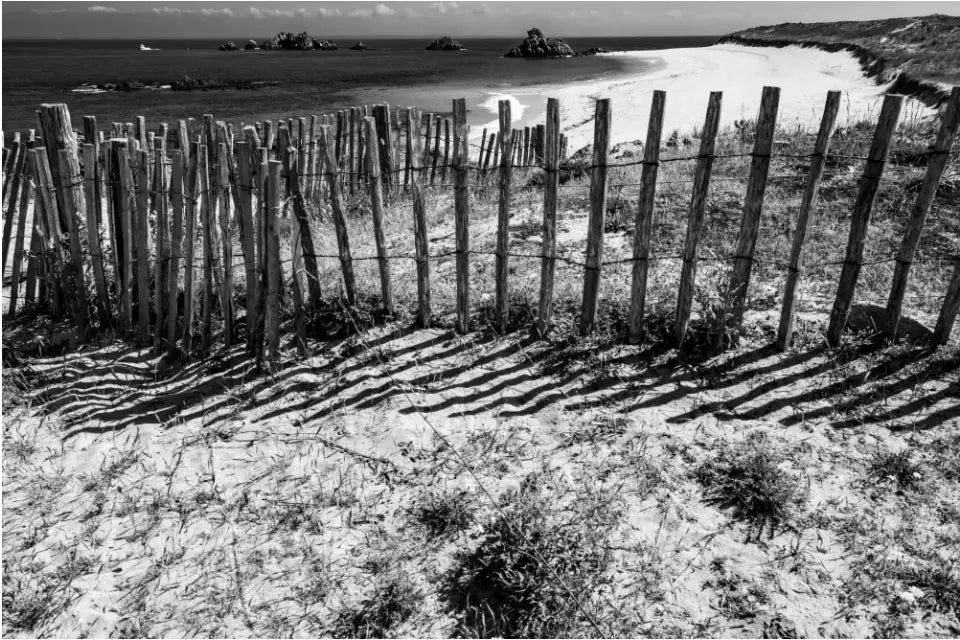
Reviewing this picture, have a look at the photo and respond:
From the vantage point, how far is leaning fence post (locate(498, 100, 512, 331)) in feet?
13.0

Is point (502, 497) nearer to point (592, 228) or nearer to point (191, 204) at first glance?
point (592, 228)

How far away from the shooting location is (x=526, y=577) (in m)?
2.63

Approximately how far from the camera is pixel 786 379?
3910 millimetres

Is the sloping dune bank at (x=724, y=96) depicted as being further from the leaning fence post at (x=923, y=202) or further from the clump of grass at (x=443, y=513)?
the clump of grass at (x=443, y=513)

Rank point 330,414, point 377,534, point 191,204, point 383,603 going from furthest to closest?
point 191,204, point 330,414, point 377,534, point 383,603

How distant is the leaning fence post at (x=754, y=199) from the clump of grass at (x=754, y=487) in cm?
115

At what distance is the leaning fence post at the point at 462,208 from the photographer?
402 cm

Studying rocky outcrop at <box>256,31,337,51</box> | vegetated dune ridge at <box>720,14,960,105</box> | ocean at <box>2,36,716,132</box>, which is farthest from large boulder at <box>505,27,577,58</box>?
rocky outcrop at <box>256,31,337,51</box>

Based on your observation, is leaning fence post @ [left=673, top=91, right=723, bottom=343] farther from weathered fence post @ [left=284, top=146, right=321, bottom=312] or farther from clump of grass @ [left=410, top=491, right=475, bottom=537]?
weathered fence post @ [left=284, top=146, right=321, bottom=312]

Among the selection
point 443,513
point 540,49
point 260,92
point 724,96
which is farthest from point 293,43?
point 443,513

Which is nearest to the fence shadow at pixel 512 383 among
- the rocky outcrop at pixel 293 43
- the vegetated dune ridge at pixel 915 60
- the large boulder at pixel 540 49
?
the vegetated dune ridge at pixel 915 60

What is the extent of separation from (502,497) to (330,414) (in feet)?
4.01

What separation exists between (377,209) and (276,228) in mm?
676

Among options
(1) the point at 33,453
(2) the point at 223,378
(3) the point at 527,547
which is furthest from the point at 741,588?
(1) the point at 33,453
